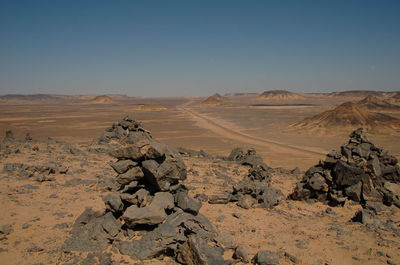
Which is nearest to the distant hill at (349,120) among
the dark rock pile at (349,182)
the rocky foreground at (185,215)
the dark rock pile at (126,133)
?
the dark rock pile at (126,133)

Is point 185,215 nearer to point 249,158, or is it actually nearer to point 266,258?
point 266,258

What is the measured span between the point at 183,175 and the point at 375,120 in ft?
173

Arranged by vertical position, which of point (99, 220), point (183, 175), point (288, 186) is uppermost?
point (183, 175)

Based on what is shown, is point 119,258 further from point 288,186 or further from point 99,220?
point 288,186

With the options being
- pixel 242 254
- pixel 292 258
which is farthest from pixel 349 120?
pixel 242 254

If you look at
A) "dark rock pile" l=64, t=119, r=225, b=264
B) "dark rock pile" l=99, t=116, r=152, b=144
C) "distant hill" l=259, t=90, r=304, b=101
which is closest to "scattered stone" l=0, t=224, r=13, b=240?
"dark rock pile" l=64, t=119, r=225, b=264

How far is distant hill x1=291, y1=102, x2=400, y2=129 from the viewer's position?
160 ft

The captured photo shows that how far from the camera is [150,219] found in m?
8.00

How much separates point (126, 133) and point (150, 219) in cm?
1987

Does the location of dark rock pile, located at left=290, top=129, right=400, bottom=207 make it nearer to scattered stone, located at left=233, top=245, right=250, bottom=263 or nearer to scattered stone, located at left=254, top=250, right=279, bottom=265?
scattered stone, located at left=254, top=250, right=279, bottom=265

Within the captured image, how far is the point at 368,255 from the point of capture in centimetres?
808

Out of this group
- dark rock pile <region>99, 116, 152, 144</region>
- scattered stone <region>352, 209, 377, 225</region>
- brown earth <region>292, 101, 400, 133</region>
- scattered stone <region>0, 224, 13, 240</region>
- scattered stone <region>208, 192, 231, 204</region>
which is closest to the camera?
scattered stone <region>0, 224, 13, 240</region>

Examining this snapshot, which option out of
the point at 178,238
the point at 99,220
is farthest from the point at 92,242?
the point at 178,238

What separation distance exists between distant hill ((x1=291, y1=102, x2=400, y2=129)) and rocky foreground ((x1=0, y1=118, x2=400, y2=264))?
37013mm
